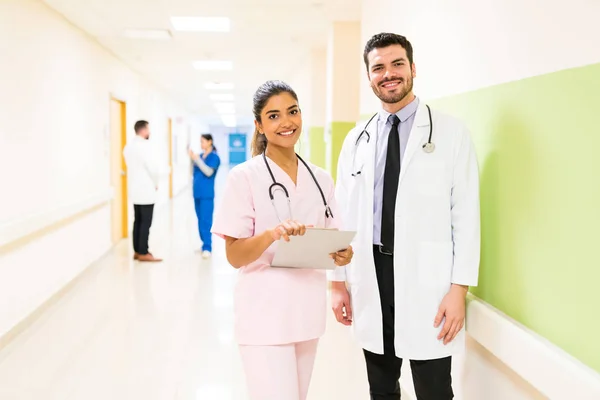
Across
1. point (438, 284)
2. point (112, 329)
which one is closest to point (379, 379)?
point (438, 284)

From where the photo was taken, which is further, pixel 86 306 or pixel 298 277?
pixel 86 306

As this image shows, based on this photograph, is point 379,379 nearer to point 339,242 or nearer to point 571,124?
point 339,242

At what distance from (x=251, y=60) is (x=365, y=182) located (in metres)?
6.48

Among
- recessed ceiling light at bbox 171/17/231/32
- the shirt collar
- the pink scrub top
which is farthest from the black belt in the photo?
recessed ceiling light at bbox 171/17/231/32

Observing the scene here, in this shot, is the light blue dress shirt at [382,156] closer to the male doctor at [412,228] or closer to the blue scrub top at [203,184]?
the male doctor at [412,228]

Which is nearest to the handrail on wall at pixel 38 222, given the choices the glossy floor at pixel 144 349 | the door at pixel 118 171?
the glossy floor at pixel 144 349

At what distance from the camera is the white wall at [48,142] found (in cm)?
390

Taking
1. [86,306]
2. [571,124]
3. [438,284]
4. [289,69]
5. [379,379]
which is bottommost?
[86,306]

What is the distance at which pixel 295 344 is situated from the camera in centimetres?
176

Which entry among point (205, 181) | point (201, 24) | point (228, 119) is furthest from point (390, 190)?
point (228, 119)

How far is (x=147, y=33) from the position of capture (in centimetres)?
614

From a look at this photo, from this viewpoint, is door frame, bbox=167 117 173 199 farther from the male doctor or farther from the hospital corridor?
the male doctor

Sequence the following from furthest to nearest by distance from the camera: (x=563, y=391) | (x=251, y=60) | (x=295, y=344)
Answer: (x=251, y=60) → (x=295, y=344) → (x=563, y=391)

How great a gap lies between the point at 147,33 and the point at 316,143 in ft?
8.06
